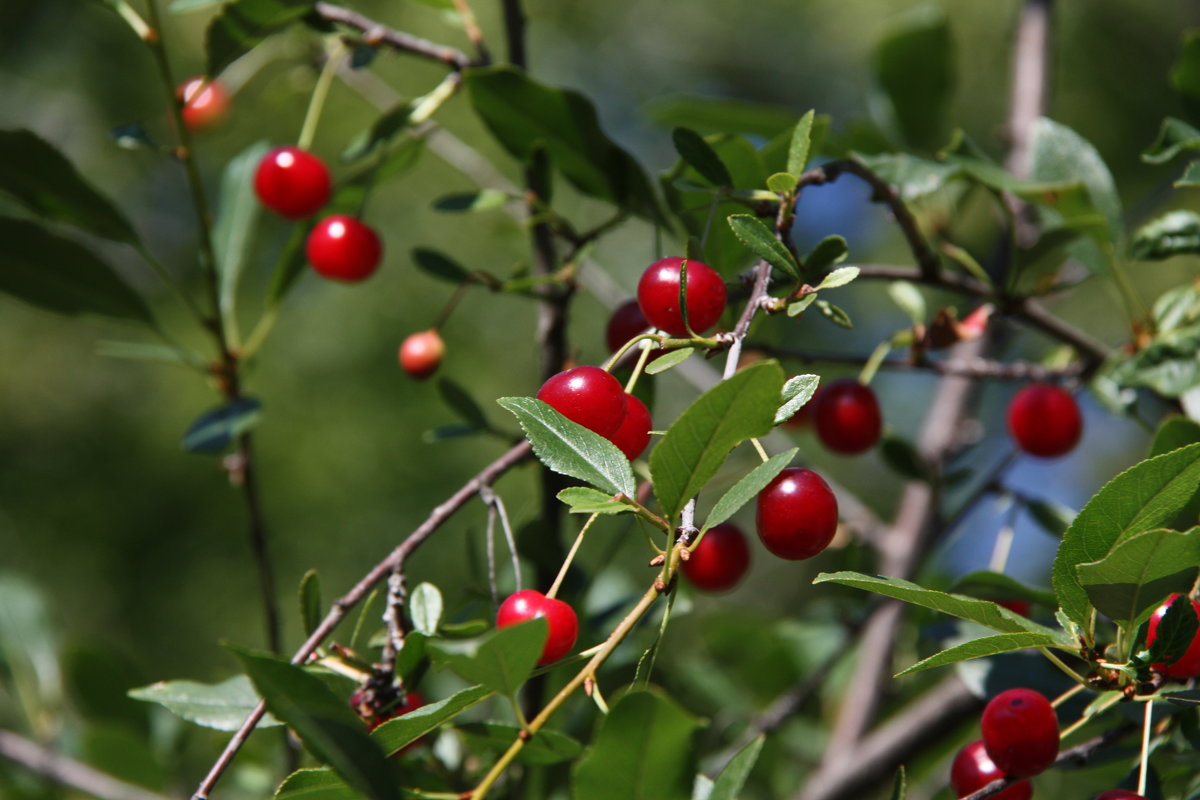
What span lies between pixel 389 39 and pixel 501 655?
32.4 inches

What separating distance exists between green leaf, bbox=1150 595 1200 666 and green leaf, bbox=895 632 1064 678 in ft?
0.26

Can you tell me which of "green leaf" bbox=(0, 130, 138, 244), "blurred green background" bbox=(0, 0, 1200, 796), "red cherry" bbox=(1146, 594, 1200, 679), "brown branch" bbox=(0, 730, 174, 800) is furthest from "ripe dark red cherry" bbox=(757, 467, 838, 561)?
"blurred green background" bbox=(0, 0, 1200, 796)

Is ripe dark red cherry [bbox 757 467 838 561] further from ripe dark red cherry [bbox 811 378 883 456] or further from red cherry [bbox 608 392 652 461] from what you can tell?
ripe dark red cherry [bbox 811 378 883 456]

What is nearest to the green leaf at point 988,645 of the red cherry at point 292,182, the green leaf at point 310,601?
the green leaf at point 310,601

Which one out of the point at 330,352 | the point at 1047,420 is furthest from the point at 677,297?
the point at 330,352

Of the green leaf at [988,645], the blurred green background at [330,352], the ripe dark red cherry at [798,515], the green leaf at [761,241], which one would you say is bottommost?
the blurred green background at [330,352]

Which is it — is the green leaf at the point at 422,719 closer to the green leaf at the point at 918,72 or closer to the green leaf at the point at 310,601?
the green leaf at the point at 310,601

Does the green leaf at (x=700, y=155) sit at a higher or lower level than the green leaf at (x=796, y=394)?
higher

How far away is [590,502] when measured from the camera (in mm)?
624

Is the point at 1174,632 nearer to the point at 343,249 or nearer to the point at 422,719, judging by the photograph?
the point at 422,719

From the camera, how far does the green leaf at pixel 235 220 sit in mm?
1344

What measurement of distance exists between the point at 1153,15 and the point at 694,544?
287 inches

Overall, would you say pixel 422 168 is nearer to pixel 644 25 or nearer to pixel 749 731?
pixel 644 25

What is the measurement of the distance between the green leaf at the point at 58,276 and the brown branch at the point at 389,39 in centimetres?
42
